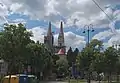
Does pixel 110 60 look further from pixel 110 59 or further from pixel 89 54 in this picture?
pixel 89 54

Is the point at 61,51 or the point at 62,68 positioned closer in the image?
the point at 62,68

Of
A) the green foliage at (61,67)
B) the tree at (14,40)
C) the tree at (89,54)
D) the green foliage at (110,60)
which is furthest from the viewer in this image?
the green foliage at (61,67)

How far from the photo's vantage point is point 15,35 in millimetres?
55469

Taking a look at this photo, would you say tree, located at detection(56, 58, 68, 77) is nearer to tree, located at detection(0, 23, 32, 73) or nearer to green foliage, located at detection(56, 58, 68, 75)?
green foliage, located at detection(56, 58, 68, 75)

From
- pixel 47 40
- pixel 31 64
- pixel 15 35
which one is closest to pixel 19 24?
pixel 15 35

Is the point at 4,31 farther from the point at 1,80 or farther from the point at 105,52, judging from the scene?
the point at 105,52

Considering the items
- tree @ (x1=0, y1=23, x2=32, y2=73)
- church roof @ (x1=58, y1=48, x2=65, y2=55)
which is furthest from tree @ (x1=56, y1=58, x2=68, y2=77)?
tree @ (x1=0, y1=23, x2=32, y2=73)

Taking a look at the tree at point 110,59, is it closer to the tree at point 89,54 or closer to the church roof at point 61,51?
the tree at point 89,54

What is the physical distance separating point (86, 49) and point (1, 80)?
24.8 meters

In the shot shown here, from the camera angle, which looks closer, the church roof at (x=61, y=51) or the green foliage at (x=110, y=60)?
the green foliage at (x=110, y=60)

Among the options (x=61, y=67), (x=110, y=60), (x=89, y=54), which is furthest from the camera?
(x=61, y=67)

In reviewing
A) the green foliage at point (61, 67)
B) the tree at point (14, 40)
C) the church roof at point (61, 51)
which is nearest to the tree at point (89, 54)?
the tree at point (14, 40)

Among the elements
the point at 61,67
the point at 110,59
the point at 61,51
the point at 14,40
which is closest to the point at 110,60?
the point at 110,59

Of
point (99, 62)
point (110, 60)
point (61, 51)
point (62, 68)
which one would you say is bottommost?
point (99, 62)
